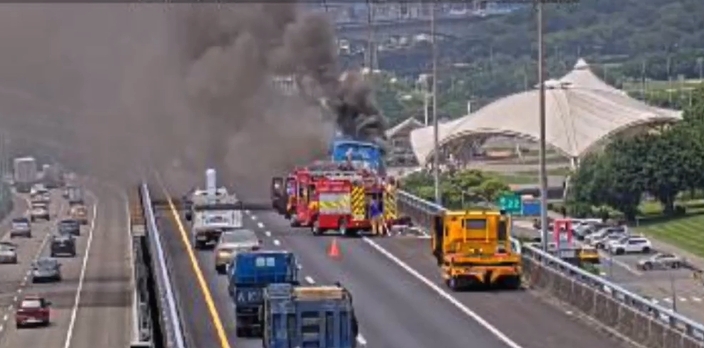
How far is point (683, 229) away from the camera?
122m

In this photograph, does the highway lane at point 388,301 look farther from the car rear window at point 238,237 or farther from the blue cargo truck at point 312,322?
the blue cargo truck at point 312,322

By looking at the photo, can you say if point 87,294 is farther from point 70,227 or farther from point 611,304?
point 611,304

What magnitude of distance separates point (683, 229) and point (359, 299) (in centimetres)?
7503

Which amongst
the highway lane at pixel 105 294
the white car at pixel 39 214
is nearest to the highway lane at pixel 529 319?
the highway lane at pixel 105 294

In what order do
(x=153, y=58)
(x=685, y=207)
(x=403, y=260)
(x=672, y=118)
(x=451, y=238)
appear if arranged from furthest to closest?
(x=672, y=118), (x=685, y=207), (x=153, y=58), (x=403, y=260), (x=451, y=238)

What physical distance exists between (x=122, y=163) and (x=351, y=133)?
17.3 m

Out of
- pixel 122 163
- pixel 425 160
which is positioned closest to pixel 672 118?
pixel 425 160

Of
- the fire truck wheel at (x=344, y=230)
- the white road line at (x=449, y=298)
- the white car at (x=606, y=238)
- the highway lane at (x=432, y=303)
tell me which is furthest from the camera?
the white car at (x=606, y=238)

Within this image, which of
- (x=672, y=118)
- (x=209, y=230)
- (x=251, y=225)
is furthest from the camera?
(x=672, y=118)

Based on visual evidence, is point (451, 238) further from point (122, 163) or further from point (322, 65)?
point (122, 163)

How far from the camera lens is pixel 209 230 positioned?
63.8 meters

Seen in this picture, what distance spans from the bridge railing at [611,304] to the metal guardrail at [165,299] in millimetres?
9547

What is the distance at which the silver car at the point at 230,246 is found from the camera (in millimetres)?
54938

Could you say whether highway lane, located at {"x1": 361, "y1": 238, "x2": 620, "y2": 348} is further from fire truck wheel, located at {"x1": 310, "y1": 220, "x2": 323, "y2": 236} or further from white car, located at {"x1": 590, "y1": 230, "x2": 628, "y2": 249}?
white car, located at {"x1": 590, "y1": 230, "x2": 628, "y2": 249}
